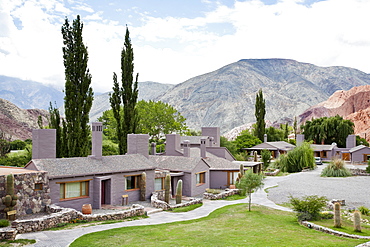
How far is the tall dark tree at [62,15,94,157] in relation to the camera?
86.3 ft

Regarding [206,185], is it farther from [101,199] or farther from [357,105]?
[357,105]

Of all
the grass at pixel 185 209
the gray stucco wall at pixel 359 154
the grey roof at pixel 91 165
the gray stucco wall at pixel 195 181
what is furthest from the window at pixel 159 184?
the gray stucco wall at pixel 359 154

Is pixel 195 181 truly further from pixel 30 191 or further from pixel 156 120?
pixel 156 120

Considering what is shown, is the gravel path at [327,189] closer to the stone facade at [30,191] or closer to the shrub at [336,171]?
the shrub at [336,171]

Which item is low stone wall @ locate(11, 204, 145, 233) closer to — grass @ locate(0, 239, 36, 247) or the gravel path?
grass @ locate(0, 239, 36, 247)

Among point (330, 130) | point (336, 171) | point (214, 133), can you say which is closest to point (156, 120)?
point (214, 133)

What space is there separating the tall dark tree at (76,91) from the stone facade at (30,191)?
8561mm

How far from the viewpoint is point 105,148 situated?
42.0m

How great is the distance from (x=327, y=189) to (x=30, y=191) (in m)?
23.7

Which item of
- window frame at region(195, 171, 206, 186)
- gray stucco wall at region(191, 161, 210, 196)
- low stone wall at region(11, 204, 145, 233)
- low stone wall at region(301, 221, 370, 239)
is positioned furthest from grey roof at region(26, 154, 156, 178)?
low stone wall at region(301, 221, 370, 239)

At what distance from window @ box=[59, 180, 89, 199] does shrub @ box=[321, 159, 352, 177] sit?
28104 millimetres

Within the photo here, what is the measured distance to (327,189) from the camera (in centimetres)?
2839

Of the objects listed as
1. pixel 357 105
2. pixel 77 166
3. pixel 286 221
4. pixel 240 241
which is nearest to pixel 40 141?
pixel 77 166

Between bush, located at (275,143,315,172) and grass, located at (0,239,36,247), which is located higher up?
bush, located at (275,143,315,172)
